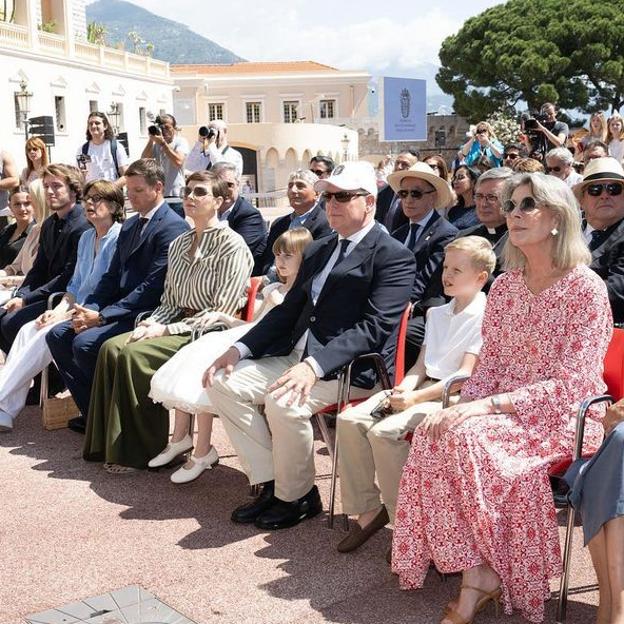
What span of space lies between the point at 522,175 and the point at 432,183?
200 cm

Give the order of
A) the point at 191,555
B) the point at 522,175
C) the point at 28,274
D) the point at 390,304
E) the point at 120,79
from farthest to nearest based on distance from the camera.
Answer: the point at 120,79
the point at 28,274
the point at 390,304
the point at 191,555
the point at 522,175

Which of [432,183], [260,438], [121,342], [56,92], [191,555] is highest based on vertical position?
[56,92]

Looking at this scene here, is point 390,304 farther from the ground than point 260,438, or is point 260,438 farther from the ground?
point 390,304

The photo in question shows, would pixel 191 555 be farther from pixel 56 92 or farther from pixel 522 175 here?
pixel 56 92

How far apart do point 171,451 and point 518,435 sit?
2340mm

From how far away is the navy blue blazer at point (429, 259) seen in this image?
204 inches

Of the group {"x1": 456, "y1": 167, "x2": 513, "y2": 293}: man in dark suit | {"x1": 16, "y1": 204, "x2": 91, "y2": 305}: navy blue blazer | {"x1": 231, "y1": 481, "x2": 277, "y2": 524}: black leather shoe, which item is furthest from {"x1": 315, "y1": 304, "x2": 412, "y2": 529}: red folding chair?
{"x1": 16, "y1": 204, "x2": 91, "y2": 305}: navy blue blazer

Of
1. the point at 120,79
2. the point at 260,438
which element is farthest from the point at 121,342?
the point at 120,79

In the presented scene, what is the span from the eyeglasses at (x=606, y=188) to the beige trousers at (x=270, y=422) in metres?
1.52

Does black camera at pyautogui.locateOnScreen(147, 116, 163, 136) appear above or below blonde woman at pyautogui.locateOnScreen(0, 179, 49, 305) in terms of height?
above

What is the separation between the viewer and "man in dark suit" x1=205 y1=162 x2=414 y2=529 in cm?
414

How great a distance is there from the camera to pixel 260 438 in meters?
4.39

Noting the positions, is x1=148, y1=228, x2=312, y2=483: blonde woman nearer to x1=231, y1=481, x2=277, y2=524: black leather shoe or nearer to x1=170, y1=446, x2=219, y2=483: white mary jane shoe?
x1=170, y1=446, x2=219, y2=483: white mary jane shoe

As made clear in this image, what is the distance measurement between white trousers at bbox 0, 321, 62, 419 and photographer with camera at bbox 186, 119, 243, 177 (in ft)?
12.9
